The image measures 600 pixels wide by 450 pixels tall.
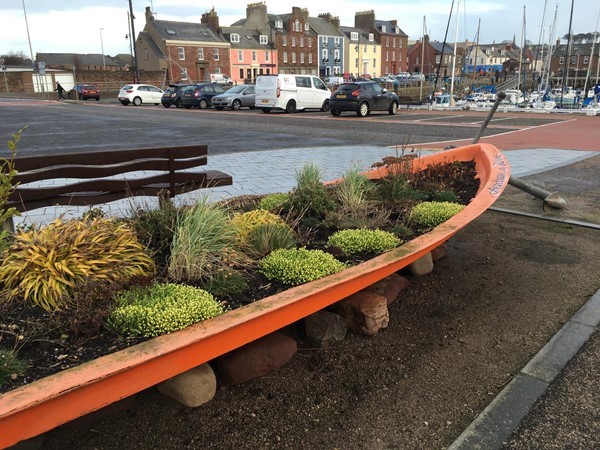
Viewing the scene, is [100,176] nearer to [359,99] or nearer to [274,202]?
[274,202]

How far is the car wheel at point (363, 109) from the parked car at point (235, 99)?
7787mm

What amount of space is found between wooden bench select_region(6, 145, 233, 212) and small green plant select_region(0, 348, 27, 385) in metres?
1.80

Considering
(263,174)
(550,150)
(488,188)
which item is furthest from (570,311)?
(550,150)

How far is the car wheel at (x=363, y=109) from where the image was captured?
22953 millimetres

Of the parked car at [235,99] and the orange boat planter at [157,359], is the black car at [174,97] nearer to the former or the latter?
the parked car at [235,99]

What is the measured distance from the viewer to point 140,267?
10.1 ft

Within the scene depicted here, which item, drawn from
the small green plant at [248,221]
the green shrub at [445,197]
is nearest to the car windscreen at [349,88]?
the green shrub at [445,197]

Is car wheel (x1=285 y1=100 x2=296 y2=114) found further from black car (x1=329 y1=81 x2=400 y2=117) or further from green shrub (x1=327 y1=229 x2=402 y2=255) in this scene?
green shrub (x1=327 y1=229 x2=402 y2=255)

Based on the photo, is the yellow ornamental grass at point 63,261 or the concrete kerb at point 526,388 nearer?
the concrete kerb at point 526,388

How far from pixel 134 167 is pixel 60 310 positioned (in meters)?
2.13

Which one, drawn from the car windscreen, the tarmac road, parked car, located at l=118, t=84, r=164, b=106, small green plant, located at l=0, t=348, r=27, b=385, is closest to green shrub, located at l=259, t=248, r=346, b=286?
small green plant, located at l=0, t=348, r=27, b=385

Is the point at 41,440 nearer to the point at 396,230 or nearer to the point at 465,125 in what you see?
the point at 396,230

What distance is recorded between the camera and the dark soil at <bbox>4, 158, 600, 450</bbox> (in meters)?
2.54

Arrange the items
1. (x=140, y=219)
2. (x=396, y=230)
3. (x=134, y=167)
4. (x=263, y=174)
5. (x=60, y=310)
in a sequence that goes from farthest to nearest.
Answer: (x=263, y=174) < (x=134, y=167) < (x=396, y=230) < (x=140, y=219) < (x=60, y=310)
